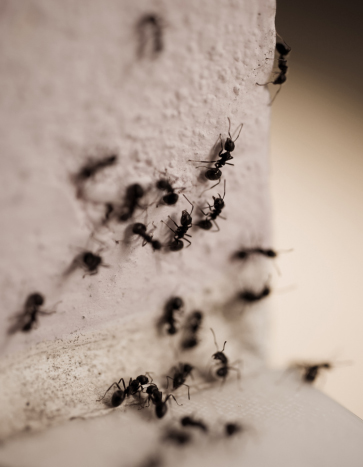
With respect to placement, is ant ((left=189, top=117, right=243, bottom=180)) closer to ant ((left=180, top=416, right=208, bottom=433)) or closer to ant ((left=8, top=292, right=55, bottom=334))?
ant ((left=8, top=292, right=55, bottom=334))

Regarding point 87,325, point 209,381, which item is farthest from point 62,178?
point 209,381

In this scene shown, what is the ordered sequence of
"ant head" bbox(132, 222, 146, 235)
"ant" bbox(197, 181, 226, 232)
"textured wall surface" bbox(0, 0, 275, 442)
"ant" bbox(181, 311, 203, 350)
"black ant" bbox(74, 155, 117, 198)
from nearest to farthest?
1. "textured wall surface" bbox(0, 0, 275, 442)
2. "black ant" bbox(74, 155, 117, 198)
3. "ant head" bbox(132, 222, 146, 235)
4. "ant" bbox(197, 181, 226, 232)
5. "ant" bbox(181, 311, 203, 350)

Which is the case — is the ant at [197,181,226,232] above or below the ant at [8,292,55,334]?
above

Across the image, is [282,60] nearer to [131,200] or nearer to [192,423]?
[131,200]

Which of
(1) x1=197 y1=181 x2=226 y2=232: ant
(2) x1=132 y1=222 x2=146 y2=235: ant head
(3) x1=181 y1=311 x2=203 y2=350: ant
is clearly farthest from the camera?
(3) x1=181 y1=311 x2=203 y2=350: ant

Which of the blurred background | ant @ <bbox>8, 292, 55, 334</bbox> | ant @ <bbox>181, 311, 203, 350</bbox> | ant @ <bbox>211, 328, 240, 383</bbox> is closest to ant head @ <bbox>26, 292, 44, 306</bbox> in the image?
ant @ <bbox>8, 292, 55, 334</bbox>

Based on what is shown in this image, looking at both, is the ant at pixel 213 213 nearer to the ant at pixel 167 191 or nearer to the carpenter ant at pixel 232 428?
the ant at pixel 167 191
